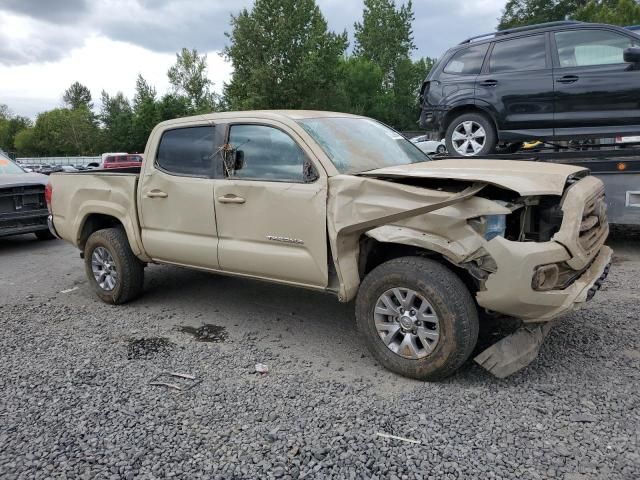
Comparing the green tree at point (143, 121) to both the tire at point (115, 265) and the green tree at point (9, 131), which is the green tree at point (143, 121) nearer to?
the green tree at point (9, 131)

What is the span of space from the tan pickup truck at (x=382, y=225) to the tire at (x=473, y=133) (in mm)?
2285

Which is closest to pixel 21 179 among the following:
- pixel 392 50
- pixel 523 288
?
pixel 523 288

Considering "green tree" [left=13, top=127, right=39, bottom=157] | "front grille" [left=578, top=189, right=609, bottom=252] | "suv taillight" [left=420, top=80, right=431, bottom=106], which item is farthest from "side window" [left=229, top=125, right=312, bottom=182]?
"green tree" [left=13, top=127, right=39, bottom=157]

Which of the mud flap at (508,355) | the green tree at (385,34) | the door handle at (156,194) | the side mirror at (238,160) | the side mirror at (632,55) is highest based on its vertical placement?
the green tree at (385,34)

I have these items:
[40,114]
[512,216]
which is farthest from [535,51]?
[40,114]

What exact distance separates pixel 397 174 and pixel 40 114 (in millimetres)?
91301

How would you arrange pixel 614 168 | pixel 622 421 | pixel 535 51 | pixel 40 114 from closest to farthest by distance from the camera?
→ pixel 622 421, pixel 614 168, pixel 535 51, pixel 40 114

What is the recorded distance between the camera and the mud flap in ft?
10.8

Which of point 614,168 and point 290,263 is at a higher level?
point 614,168

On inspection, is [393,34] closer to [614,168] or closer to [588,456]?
[614,168]

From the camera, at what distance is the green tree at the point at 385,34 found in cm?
6444

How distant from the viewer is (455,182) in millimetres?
3428

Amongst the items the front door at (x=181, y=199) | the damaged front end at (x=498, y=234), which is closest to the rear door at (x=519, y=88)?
the damaged front end at (x=498, y=234)

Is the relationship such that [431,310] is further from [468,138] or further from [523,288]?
[468,138]
